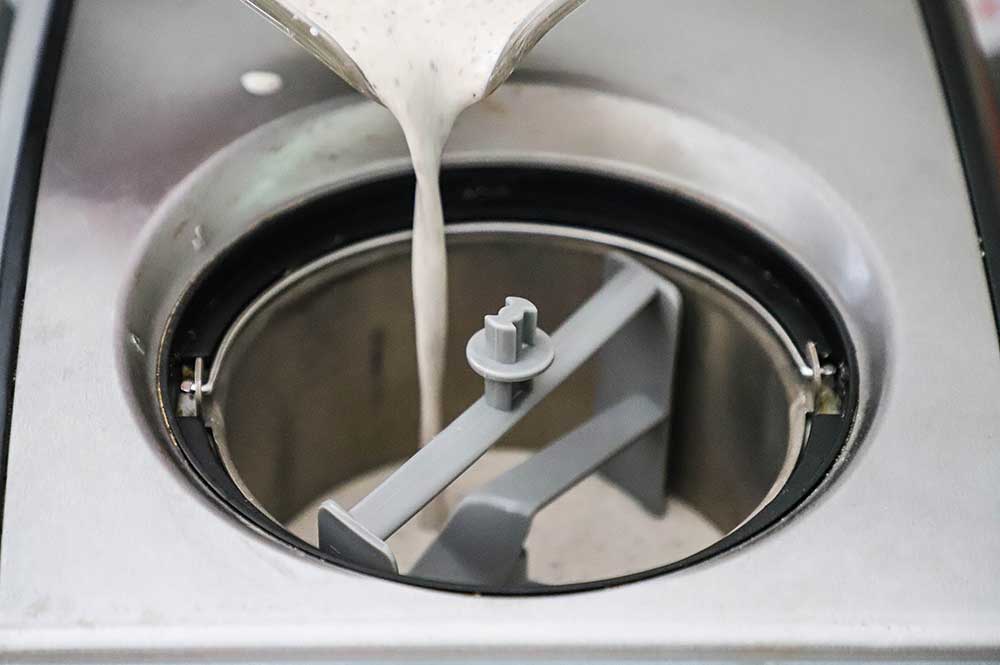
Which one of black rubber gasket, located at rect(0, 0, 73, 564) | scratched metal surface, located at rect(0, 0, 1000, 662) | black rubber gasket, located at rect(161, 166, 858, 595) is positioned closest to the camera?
scratched metal surface, located at rect(0, 0, 1000, 662)

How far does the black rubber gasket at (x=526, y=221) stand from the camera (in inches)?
34.7

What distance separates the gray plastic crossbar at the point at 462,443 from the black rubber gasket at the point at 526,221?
0.04 meters

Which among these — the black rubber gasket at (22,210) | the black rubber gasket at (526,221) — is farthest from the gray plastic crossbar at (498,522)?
the black rubber gasket at (22,210)

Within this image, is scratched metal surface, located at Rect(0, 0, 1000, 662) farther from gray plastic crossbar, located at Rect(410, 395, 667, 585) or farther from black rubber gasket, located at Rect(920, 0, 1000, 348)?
gray plastic crossbar, located at Rect(410, 395, 667, 585)

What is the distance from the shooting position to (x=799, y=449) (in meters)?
0.85

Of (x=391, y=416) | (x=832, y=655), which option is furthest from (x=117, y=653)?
(x=391, y=416)

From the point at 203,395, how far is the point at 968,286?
19.0 inches

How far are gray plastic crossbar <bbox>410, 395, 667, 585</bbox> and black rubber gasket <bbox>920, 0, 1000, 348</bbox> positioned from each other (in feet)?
0.97

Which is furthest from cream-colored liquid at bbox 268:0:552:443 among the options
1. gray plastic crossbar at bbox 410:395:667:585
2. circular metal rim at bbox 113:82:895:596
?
gray plastic crossbar at bbox 410:395:667:585

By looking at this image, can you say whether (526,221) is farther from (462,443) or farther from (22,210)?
(22,210)

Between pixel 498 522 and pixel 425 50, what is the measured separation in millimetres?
314

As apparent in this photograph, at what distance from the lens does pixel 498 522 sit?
913 millimetres

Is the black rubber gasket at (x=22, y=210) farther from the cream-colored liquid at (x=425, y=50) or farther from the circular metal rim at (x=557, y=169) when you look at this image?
the cream-colored liquid at (x=425, y=50)

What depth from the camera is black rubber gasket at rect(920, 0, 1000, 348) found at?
2.83ft
